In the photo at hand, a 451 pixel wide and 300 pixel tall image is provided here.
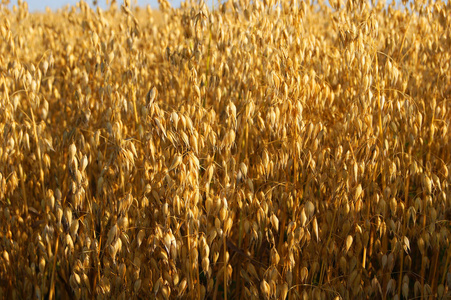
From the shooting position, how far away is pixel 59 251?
6.56 ft

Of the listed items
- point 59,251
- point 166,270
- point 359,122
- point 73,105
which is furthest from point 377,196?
point 73,105

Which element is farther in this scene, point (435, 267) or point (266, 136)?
point (266, 136)

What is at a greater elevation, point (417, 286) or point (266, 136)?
point (266, 136)

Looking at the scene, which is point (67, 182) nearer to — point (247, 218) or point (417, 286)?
point (247, 218)

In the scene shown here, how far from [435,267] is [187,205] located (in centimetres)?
107

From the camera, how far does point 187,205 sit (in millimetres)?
1427

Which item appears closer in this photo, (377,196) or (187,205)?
(187,205)

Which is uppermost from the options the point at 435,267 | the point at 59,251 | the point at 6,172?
the point at 6,172

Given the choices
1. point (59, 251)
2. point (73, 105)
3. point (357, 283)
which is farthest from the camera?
point (73, 105)

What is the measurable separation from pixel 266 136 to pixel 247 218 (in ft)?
1.35

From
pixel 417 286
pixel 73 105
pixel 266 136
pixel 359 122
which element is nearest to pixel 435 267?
pixel 417 286

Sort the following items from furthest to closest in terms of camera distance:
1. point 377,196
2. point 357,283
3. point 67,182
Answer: point 67,182, point 377,196, point 357,283

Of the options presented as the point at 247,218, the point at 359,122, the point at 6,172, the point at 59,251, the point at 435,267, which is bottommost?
the point at 435,267

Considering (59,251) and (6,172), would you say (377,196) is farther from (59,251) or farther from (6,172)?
(6,172)
